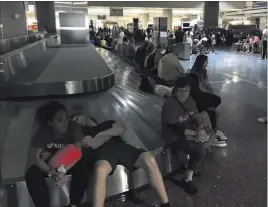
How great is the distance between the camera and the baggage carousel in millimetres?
2480

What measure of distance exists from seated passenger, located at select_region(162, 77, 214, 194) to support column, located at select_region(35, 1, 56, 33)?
23.1 metres

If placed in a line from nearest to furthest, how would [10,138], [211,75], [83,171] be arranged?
[83,171]
[10,138]
[211,75]

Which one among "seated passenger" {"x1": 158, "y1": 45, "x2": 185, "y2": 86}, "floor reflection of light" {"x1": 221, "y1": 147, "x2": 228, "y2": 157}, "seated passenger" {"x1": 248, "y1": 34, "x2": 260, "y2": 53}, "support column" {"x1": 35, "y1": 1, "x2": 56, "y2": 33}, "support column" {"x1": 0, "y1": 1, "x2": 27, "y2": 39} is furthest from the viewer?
"support column" {"x1": 35, "y1": 1, "x2": 56, "y2": 33}

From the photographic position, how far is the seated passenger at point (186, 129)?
2572 millimetres

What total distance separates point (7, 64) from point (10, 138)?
1691 mm

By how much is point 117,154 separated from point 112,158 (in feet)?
0.21

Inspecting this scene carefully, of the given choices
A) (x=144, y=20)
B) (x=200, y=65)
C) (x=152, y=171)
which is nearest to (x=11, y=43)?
(x=200, y=65)

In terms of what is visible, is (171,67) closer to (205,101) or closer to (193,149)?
(205,101)

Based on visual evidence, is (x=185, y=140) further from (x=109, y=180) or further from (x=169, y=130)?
(x=109, y=180)

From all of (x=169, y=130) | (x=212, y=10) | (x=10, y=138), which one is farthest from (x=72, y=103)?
(x=212, y=10)

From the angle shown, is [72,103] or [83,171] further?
[72,103]

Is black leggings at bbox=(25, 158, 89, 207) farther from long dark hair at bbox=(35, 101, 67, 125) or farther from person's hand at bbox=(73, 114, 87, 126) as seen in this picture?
person's hand at bbox=(73, 114, 87, 126)

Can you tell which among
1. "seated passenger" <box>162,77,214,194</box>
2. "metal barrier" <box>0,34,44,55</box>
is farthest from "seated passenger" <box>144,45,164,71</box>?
"metal barrier" <box>0,34,44,55</box>

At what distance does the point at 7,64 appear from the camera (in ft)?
14.1
